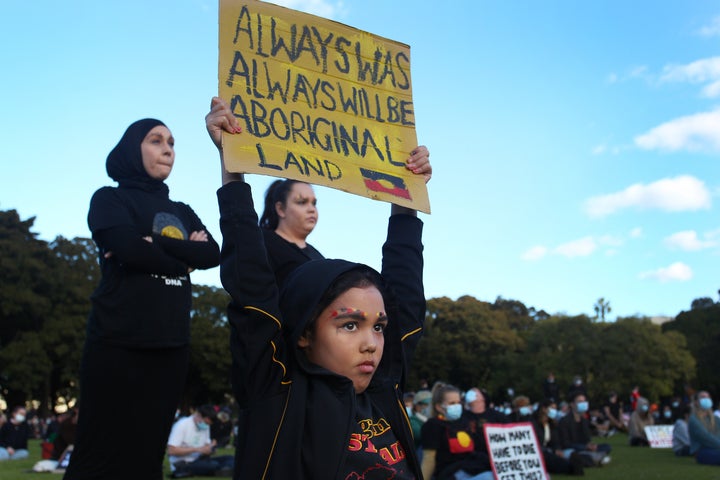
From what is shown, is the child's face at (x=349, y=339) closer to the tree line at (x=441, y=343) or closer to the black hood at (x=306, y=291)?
the black hood at (x=306, y=291)

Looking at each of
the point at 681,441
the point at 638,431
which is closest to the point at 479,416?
the point at 681,441

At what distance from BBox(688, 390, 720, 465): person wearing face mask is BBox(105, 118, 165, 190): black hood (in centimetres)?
1521

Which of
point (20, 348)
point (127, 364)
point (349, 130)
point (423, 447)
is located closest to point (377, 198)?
point (349, 130)

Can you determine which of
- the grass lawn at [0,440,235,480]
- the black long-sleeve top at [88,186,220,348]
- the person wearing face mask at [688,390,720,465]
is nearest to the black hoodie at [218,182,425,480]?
the black long-sleeve top at [88,186,220,348]

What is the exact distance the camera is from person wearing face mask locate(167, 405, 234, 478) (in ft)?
43.3

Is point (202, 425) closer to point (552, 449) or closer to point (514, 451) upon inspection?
point (514, 451)

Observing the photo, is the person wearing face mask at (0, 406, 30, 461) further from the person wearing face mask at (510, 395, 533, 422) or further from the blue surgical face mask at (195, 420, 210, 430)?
the person wearing face mask at (510, 395, 533, 422)

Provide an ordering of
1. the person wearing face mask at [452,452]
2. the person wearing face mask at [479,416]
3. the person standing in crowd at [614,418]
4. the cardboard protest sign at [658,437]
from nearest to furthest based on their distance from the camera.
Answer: the person wearing face mask at [452,452]
the person wearing face mask at [479,416]
the cardboard protest sign at [658,437]
the person standing in crowd at [614,418]

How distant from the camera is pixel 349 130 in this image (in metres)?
3.24

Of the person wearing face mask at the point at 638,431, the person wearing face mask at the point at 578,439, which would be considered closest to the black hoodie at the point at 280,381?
the person wearing face mask at the point at 578,439

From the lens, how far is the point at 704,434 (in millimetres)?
16188

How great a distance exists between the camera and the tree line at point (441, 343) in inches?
1731

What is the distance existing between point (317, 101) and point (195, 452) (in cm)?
1222

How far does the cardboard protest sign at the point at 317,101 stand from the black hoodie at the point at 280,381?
429 mm
